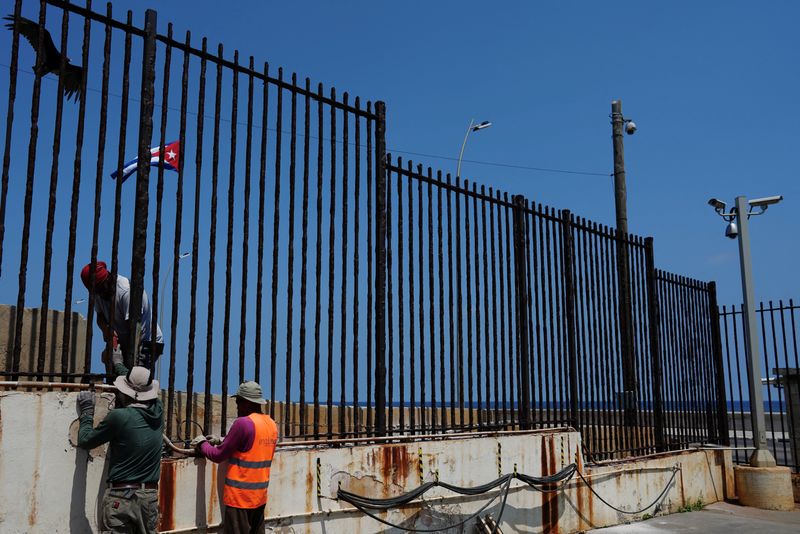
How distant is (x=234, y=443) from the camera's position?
5250 mm

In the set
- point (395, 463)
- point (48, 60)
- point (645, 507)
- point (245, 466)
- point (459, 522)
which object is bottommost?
point (645, 507)

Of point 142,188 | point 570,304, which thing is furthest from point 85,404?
point 570,304

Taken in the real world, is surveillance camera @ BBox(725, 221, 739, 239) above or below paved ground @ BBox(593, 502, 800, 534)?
above

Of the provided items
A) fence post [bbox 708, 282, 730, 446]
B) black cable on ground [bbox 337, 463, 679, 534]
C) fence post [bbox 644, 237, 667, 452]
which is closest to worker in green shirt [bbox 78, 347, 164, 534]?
black cable on ground [bbox 337, 463, 679, 534]

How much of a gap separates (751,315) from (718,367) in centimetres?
123

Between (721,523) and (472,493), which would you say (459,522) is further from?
(721,523)

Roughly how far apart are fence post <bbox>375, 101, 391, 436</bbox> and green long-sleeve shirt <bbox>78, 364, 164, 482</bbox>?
243 cm

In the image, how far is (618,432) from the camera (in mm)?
10047

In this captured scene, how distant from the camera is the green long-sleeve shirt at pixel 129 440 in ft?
15.1

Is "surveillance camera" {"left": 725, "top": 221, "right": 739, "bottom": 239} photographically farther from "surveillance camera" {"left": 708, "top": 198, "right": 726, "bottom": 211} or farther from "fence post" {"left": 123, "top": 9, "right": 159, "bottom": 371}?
"fence post" {"left": 123, "top": 9, "right": 159, "bottom": 371}

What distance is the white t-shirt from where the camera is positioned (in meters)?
5.33

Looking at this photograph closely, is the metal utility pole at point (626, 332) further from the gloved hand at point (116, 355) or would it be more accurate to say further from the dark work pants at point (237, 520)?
the gloved hand at point (116, 355)

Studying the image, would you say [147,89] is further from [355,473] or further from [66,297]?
[355,473]

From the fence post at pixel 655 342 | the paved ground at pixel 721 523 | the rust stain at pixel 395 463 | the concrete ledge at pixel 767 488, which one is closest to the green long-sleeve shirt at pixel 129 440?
the rust stain at pixel 395 463
